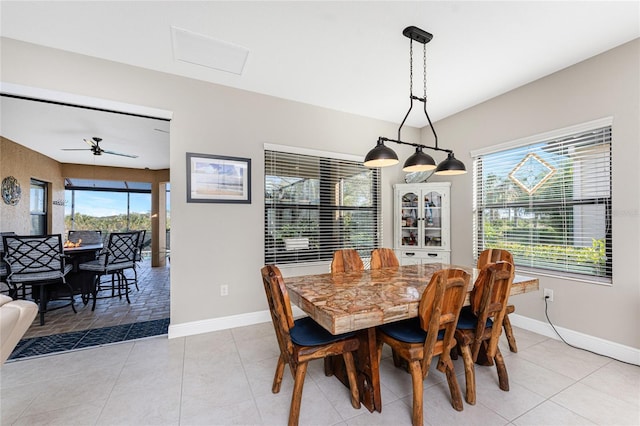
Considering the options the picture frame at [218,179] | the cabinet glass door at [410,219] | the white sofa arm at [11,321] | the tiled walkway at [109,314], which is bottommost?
the tiled walkway at [109,314]

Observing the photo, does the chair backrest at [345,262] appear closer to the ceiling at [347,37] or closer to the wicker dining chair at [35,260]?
the ceiling at [347,37]

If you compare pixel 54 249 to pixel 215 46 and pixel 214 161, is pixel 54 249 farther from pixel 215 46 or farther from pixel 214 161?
pixel 215 46

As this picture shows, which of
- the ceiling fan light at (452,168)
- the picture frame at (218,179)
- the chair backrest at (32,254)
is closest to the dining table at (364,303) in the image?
the ceiling fan light at (452,168)

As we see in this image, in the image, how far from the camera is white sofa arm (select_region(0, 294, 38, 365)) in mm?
1218

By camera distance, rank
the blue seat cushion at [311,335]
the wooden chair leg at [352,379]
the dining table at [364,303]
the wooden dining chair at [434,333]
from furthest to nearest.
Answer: the wooden chair leg at [352,379], the blue seat cushion at [311,335], the wooden dining chair at [434,333], the dining table at [364,303]

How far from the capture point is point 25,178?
5.30m

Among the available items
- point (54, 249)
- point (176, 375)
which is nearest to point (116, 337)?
point (176, 375)

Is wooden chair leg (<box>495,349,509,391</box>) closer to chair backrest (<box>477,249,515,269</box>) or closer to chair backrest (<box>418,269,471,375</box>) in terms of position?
chair backrest (<box>418,269,471,375</box>)

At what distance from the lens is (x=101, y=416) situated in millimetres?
1702

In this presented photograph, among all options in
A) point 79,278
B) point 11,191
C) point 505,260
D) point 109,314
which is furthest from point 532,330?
point 11,191

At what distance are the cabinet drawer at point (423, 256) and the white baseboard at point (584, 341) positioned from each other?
3.40 ft

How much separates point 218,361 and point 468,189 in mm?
3622

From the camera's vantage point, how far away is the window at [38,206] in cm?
561

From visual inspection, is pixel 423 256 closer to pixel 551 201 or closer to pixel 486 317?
pixel 551 201
